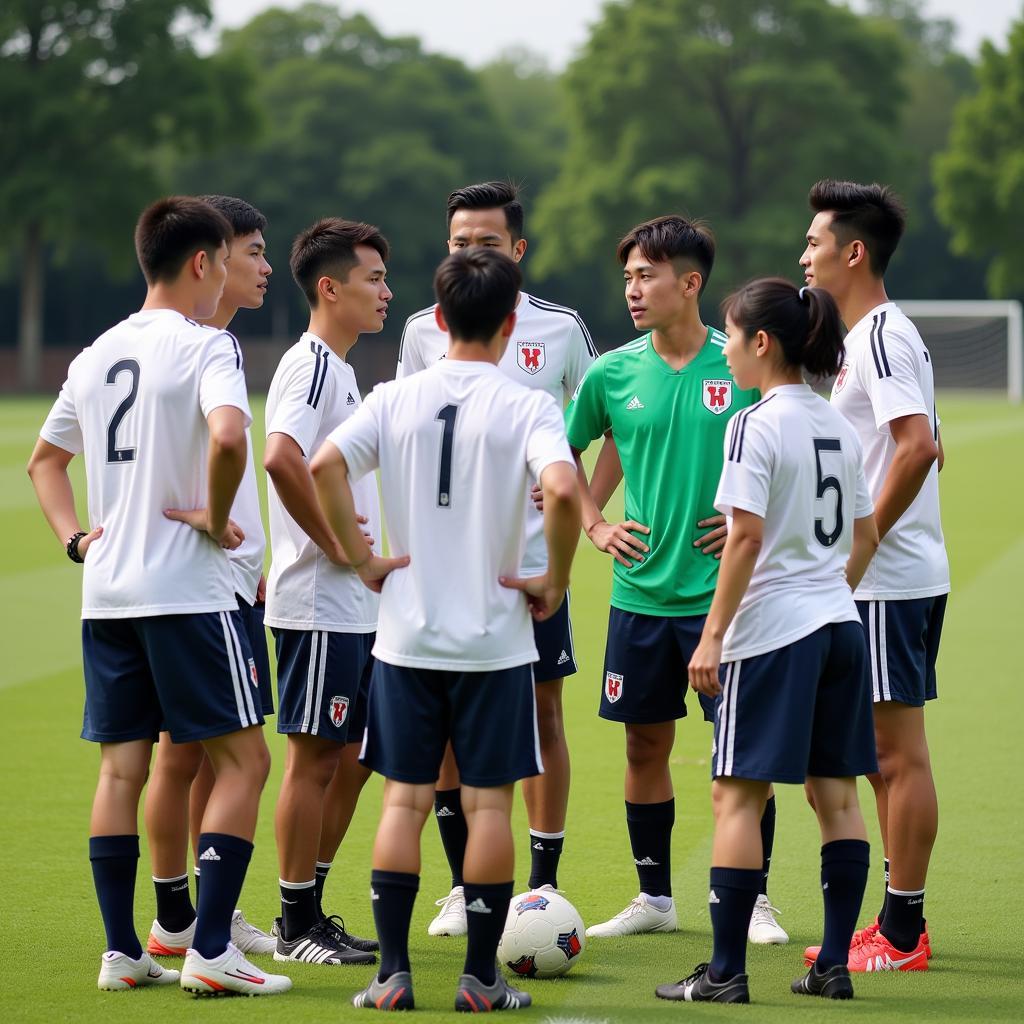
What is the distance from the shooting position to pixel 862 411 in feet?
16.5

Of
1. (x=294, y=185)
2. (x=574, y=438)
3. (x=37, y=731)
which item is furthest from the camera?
(x=294, y=185)

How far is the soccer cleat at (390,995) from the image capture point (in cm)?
428

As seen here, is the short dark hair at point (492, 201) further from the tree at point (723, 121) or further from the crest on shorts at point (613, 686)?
the tree at point (723, 121)

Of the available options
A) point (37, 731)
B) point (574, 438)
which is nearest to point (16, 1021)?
point (574, 438)

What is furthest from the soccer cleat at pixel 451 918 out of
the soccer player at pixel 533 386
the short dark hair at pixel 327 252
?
the short dark hair at pixel 327 252

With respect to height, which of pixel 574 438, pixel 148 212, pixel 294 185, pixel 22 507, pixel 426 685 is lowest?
pixel 22 507

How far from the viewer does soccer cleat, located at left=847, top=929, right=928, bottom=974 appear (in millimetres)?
4867

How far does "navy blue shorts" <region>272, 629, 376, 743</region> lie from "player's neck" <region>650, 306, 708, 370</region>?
1414mm

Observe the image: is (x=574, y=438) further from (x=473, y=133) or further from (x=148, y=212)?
(x=473, y=133)

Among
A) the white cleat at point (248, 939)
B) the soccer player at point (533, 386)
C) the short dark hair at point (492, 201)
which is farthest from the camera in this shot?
the short dark hair at point (492, 201)

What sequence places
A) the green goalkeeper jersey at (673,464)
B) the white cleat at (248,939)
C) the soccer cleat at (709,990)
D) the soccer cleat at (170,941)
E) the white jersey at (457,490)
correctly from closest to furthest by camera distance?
the white jersey at (457,490)
the soccer cleat at (709,990)
the soccer cleat at (170,941)
the white cleat at (248,939)
the green goalkeeper jersey at (673,464)

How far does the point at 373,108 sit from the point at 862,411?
68.2 m

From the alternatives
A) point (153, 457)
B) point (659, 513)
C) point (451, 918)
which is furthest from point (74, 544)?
point (659, 513)

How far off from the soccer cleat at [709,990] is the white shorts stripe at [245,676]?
4.73 feet
